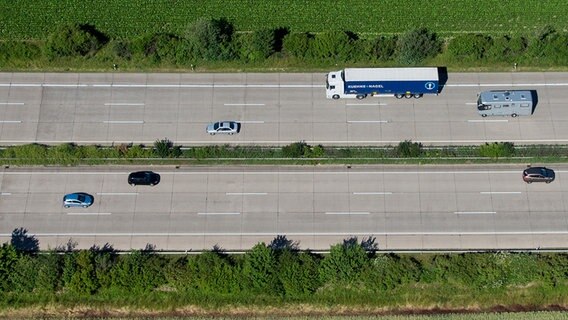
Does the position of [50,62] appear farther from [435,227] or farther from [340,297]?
[435,227]

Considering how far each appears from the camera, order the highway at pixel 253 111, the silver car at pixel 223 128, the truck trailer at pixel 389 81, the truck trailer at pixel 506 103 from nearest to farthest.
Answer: the truck trailer at pixel 506 103, the truck trailer at pixel 389 81, the silver car at pixel 223 128, the highway at pixel 253 111

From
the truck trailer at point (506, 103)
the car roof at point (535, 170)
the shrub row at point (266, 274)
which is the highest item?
the truck trailer at point (506, 103)

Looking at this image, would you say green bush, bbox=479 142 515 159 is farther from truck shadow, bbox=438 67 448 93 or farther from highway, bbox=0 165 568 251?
truck shadow, bbox=438 67 448 93

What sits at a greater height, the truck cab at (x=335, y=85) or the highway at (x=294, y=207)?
the truck cab at (x=335, y=85)

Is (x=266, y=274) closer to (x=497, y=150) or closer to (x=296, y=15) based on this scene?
(x=497, y=150)

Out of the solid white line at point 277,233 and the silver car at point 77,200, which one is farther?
the silver car at point 77,200

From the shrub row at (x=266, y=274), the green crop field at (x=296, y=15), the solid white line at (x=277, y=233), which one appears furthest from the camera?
the green crop field at (x=296, y=15)

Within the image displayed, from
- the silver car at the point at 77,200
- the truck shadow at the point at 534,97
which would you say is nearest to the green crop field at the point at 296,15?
the truck shadow at the point at 534,97

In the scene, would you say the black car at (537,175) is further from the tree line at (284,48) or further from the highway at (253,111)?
the tree line at (284,48)
